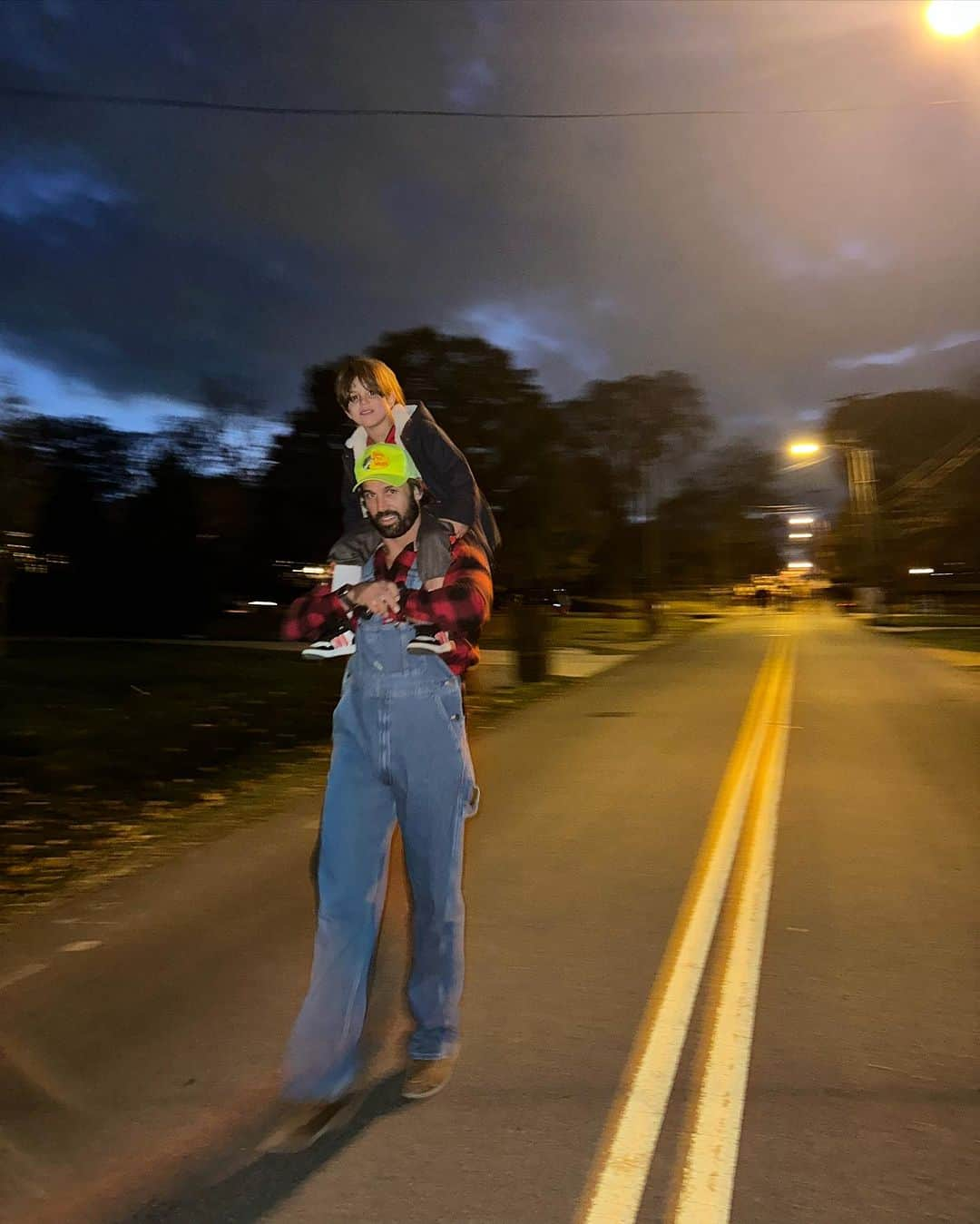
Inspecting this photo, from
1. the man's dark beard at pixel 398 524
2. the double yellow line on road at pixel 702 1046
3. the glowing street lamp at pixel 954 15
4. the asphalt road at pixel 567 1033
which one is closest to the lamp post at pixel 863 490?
the glowing street lamp at pixel 954 15

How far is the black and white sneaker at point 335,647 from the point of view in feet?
11.2

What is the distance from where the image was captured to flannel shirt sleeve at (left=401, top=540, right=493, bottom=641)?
129 inches

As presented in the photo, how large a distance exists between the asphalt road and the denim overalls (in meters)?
0.28

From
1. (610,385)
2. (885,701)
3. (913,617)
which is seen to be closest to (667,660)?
(885,701)

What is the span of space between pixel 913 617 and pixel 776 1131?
54.9 metres

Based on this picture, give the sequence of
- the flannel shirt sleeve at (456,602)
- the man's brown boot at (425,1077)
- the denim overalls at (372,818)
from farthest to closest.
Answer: the man's brown boot at (425,1077), the denim overalls at (372,818), the flannel shirt sleeve at (456,602)

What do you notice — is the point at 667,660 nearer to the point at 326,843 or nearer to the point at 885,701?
the point at 885,701

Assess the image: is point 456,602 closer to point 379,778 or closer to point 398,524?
point 398,524

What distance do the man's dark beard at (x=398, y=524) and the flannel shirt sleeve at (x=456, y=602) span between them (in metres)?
0.19

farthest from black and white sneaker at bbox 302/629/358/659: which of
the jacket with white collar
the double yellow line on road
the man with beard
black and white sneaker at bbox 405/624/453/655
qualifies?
the double yellow line on road

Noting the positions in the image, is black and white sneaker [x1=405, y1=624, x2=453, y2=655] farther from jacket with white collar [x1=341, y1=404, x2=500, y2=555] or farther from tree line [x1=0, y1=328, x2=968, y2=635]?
tree line [x1=0, y1=328, x2=968, y2=635]

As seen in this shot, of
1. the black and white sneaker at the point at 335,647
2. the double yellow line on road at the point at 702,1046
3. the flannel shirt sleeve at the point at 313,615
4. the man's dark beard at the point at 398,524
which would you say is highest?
the man's dark beard at the point at 398,524

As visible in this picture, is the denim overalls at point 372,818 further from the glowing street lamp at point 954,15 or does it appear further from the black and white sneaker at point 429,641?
the glowing street lamp at point 954,15

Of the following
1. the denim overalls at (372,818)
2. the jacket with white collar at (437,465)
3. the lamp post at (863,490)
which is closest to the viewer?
the denim overalls at (372,818)
